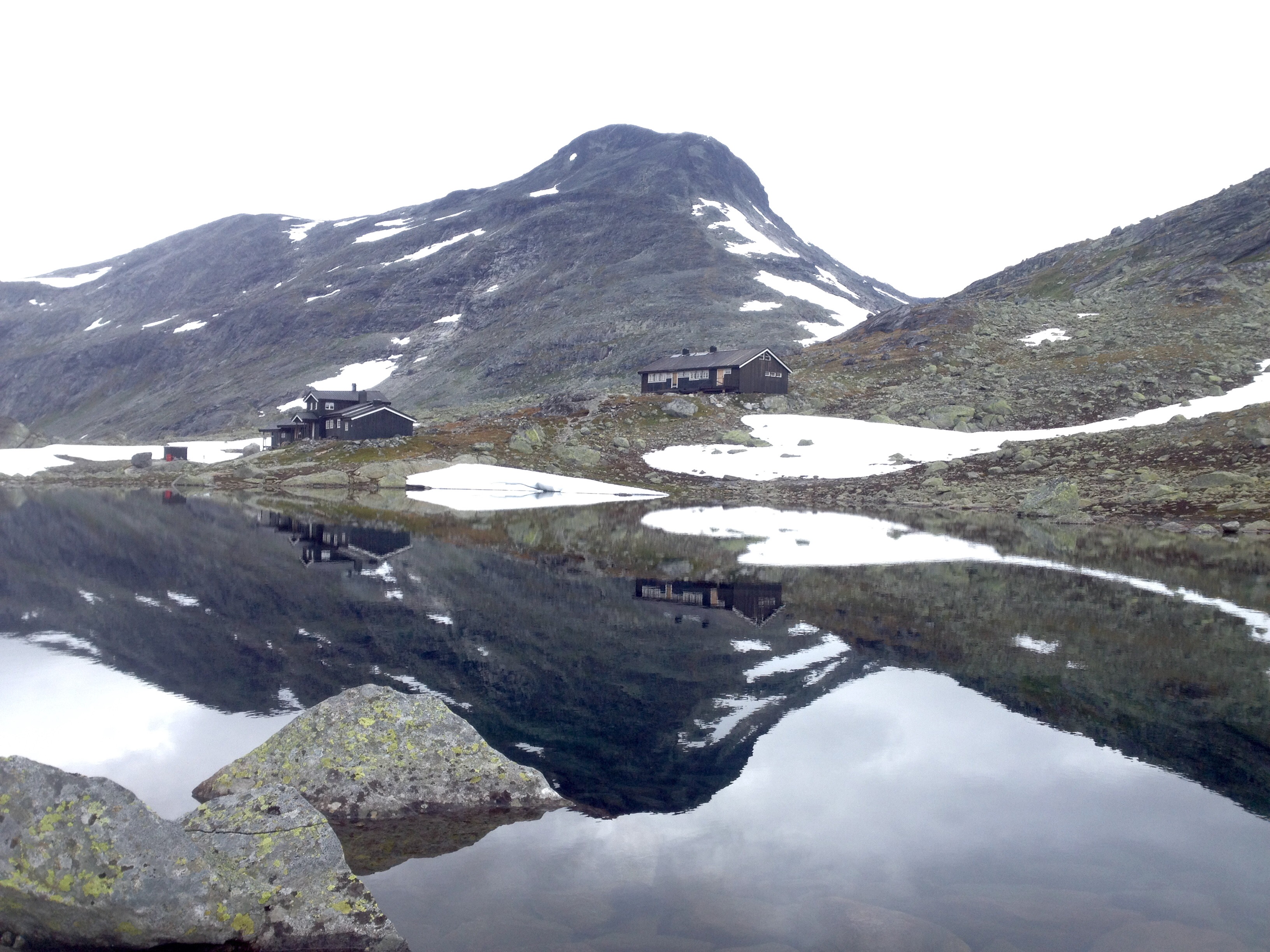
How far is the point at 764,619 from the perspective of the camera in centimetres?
2147

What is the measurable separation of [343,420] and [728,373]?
41.7 meters

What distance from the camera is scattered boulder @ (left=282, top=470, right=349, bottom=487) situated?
73.1 meters

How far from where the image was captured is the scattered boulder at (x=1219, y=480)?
4700 cm

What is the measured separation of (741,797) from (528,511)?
141ft

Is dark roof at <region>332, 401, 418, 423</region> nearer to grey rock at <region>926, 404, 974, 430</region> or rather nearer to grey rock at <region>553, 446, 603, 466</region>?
grey rock at <region>553, 446, 603, 466</region>

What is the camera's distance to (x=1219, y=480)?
47.7m

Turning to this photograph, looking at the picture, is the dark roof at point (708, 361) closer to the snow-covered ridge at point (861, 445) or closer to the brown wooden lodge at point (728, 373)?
the brown wooden lodge at point (728, 373)

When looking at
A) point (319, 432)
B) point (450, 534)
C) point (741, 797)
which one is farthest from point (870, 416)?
point (741, 797)

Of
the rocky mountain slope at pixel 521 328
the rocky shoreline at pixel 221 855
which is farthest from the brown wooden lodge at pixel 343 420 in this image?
the rocky shoreline at pixel 221 855

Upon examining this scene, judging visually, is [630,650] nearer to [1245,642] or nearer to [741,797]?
[741,797]

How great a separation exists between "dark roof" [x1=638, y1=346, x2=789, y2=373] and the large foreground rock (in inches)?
3344

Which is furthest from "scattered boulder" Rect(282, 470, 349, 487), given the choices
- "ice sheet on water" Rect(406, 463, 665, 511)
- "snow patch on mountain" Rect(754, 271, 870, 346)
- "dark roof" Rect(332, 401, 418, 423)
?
"snow patch on mountain" Rect(754, 271, 870, 346)

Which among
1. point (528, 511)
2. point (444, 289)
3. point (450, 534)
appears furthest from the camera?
point (444, 289)

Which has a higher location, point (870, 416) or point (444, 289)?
point (444, 289)
